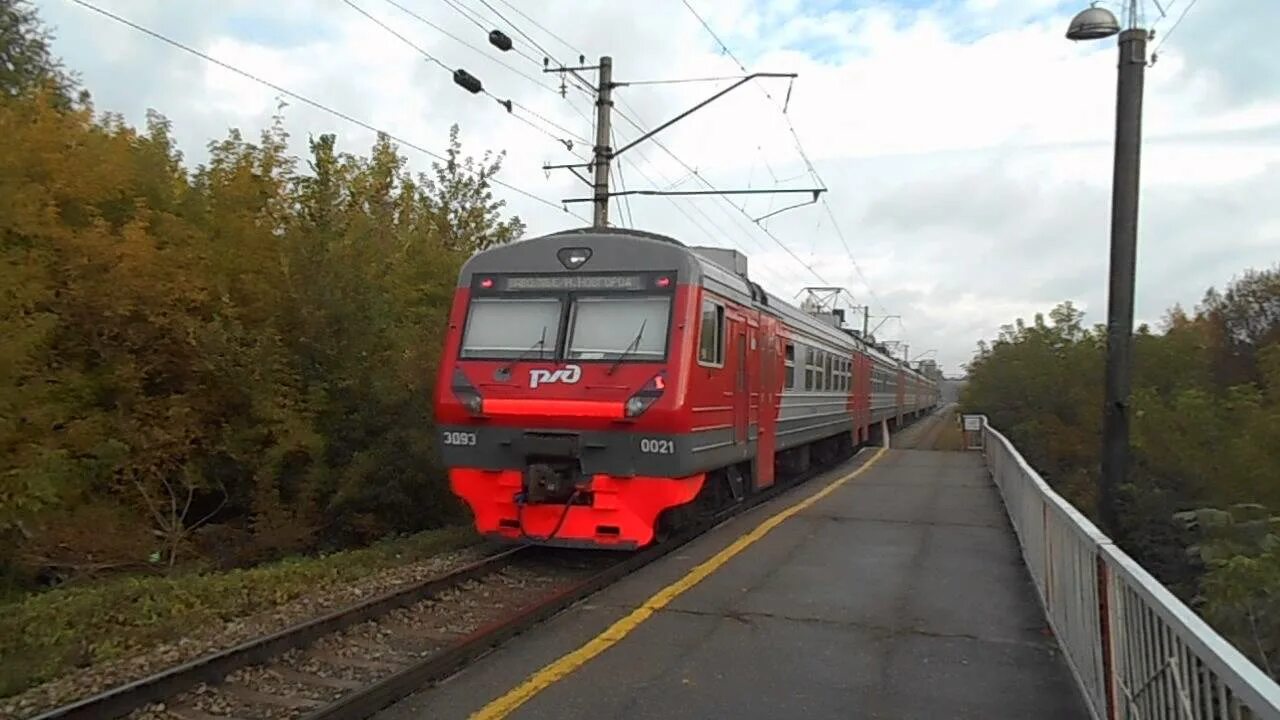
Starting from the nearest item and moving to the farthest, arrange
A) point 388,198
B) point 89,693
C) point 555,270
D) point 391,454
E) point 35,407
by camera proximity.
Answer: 1. point 89,693
2. point 555,270
3. point 35,407
4. point 391,454
5. point 388,198

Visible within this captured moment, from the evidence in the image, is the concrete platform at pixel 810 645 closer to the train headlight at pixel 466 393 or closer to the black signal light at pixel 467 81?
the train headlight at pixel 466 393

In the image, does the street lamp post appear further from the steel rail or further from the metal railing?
the steel rail

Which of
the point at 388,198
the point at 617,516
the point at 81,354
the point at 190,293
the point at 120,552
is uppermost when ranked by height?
the point at 388,198

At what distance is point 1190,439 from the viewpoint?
15.3 metres

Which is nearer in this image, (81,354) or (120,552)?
(120,552)

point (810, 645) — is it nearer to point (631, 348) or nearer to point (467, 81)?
point (631, 348)

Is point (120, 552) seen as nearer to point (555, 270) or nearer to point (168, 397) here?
point (168, 397)

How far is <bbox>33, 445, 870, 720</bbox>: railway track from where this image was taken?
18.1 ft

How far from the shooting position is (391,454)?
13164mm

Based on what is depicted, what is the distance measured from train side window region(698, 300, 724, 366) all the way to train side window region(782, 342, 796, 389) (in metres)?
3.91

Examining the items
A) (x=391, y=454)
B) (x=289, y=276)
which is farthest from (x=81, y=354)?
(x=391, y=454)

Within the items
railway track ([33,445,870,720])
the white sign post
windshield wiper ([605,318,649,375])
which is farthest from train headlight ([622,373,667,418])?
the white sign post

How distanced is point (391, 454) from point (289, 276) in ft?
8.94

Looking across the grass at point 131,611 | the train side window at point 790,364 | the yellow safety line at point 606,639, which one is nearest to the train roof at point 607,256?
the yellow safety line at point 606,639
